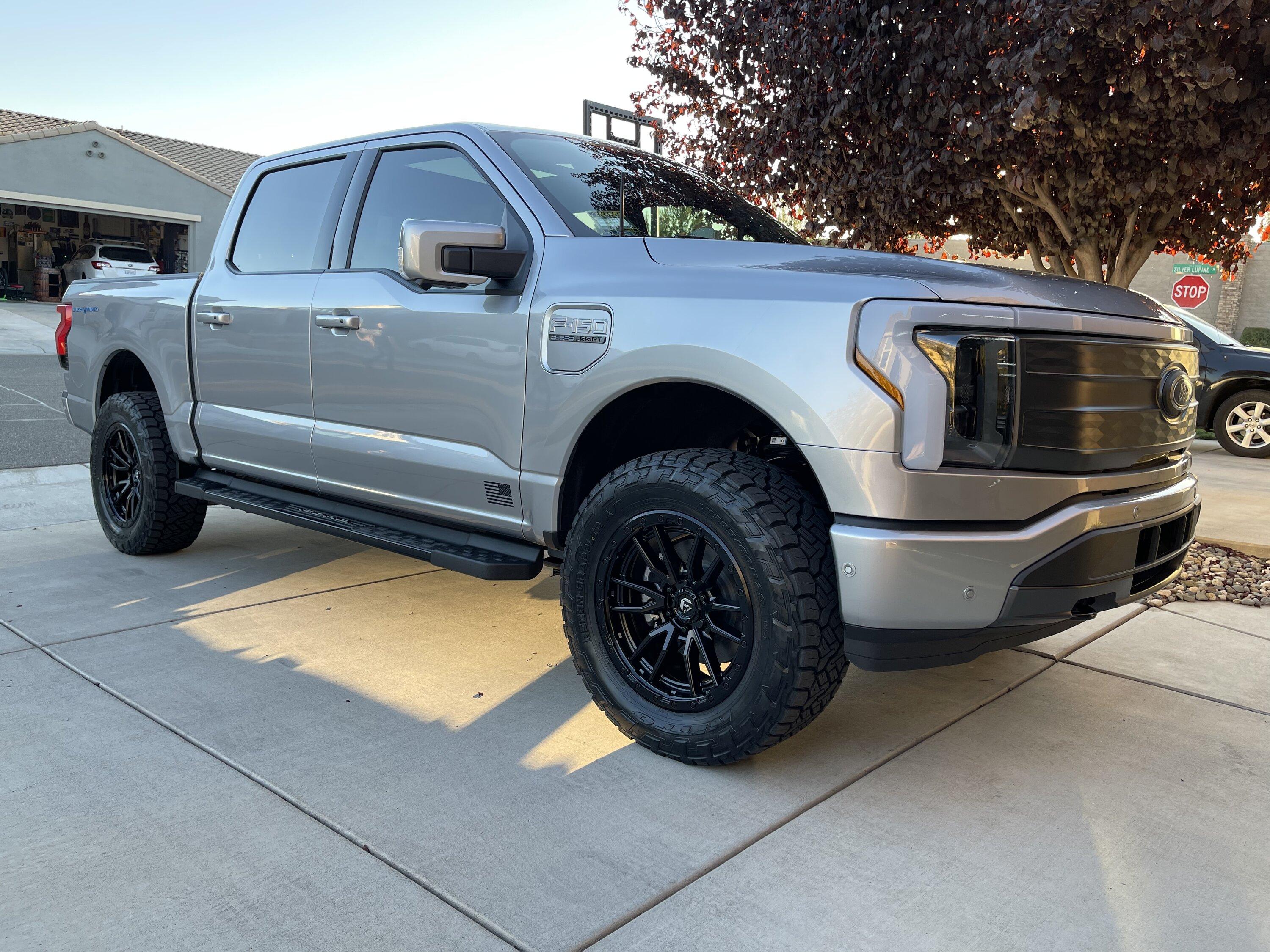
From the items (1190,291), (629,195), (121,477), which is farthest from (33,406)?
(1190,291)

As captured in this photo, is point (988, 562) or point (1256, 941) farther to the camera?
point (988, 562)

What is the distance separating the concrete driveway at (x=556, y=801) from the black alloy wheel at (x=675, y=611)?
0.82ft

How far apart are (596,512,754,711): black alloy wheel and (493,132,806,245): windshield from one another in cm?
105

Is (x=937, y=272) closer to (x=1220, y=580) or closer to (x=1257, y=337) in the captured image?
(x=1220, y=580)

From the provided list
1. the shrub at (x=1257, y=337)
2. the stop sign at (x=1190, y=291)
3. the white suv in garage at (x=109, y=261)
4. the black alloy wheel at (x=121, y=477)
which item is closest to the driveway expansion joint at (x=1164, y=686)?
the black alloy wheel at (x=121, y=477)

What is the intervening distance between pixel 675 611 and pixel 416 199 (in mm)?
1967

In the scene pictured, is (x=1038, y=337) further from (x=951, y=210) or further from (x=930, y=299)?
(x=951, y=210)

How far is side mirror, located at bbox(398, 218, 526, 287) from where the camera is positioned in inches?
122

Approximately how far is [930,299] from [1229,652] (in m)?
2.69

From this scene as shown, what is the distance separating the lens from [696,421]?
3.44 meters

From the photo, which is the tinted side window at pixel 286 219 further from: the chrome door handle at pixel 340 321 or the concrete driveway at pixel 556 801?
the concrete driveway at pixel 556 801

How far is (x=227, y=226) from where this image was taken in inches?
192

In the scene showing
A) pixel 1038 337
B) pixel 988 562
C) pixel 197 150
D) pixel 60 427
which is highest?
pixel 197 150

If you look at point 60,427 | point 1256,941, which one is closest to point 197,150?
point 60,427
